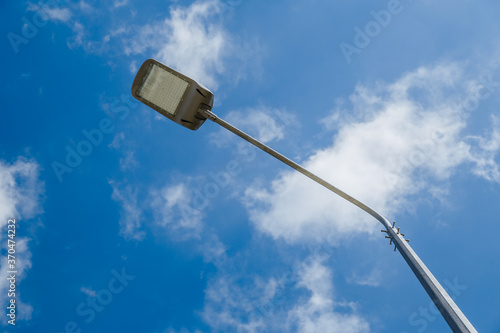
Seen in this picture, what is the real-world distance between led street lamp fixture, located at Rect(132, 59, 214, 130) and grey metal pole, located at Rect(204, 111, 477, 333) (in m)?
0.32

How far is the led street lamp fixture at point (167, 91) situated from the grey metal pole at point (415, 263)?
323 millimetres

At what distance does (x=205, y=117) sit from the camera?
17.5 ft

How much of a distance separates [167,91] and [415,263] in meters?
3.78

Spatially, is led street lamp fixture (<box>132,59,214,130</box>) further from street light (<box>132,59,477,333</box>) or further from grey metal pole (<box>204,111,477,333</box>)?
grey metal pole (<box>204,111,477,333</box>)

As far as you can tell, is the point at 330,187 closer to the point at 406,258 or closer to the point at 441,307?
the point at 406,258

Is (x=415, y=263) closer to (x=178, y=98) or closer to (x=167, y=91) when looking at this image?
(x=178, y=98)

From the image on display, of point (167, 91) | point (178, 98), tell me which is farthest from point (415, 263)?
point (167, 91)

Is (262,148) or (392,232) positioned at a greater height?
(262,148)

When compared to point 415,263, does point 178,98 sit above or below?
above

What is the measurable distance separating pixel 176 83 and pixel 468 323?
432 centimetres

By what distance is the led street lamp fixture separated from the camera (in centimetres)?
498

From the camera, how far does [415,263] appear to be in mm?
3764

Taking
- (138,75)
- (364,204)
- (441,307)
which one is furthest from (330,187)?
(138,75)

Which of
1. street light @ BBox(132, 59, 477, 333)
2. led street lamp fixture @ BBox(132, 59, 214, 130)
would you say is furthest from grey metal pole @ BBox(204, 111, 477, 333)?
led street lamp fixture @ BBox(132, 59, 214, 130)
